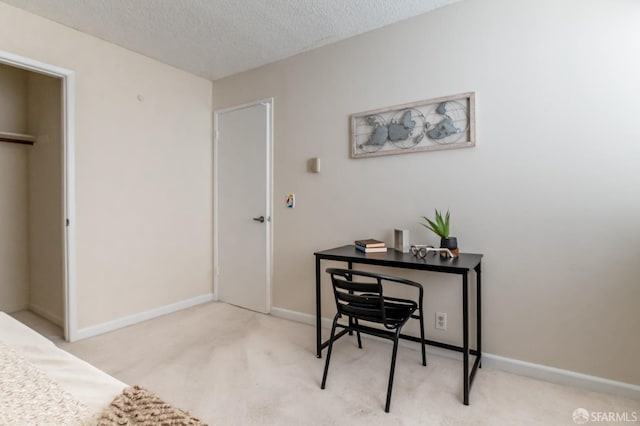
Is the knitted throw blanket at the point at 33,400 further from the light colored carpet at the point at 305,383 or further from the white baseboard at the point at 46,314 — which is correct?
the white baseboard at the point at 46,314

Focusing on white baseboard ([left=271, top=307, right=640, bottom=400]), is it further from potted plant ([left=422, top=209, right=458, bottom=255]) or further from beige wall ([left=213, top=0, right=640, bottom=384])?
potted plant ([left=422, top=209, right=458, bottom=255])

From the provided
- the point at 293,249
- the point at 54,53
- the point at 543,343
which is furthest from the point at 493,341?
the point at 54,53

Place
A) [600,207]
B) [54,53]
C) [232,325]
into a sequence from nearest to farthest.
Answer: [600,207] < [54,53] < [232,325]

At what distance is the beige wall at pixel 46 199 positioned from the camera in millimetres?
2896

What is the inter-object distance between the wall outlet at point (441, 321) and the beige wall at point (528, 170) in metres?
0.04

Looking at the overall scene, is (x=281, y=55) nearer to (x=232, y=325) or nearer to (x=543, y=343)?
(x=232, y=325)

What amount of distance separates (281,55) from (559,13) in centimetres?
210

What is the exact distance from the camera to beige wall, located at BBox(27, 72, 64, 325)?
2.90 m

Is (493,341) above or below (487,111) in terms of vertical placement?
below

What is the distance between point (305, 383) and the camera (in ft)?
6.43

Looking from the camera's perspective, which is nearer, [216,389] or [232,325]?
[216,389]

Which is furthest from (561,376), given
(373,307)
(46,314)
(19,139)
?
(19,139)

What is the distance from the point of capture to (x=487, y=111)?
84.9 inches

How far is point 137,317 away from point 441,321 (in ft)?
8.64
